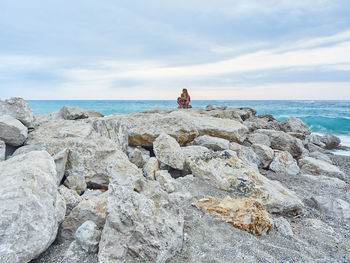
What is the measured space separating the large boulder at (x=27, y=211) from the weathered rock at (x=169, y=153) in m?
2.46

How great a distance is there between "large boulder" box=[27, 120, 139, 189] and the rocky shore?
0.06 ft

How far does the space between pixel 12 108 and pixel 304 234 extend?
5.08 metres

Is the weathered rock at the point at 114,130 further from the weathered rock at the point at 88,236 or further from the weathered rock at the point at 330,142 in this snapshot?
the weathered rock at the point at 330,142

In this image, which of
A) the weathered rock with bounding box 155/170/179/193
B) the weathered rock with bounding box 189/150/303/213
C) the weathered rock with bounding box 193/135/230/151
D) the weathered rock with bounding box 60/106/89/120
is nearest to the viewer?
the weathered rock with bounding box 189/150/303/213

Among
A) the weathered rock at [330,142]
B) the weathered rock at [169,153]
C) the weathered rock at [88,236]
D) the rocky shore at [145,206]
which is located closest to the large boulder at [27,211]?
the rocky shore at [145,206]

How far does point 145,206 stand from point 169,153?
2442 millimetres

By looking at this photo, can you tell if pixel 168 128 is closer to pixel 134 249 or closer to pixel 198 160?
pixel 198 160

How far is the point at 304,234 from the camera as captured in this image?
Result: 10.0 ft

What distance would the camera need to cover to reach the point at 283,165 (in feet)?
20.0

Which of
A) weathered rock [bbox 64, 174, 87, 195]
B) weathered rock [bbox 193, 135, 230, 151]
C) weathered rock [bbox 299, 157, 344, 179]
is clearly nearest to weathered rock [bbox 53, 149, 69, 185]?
weathered rock [bbox 64, 174, 87, 195]

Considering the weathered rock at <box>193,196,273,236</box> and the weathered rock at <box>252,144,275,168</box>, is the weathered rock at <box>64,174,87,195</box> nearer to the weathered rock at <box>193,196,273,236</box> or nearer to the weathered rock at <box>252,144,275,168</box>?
the weathered rock at <box>193,196,273,236</box>

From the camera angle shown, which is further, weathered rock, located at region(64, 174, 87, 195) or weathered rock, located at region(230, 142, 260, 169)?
weathered rock, located at region(230, 142, 260, 169)

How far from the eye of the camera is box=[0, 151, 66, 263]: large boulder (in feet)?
6.40

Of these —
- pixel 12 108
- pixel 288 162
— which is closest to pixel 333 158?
pixel 288 162
